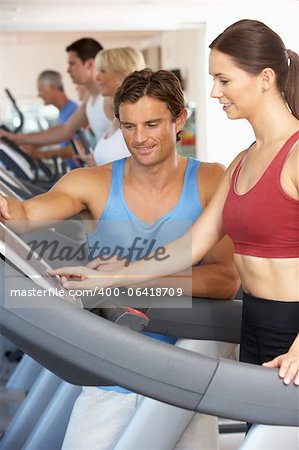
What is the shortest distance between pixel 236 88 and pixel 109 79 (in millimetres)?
2253

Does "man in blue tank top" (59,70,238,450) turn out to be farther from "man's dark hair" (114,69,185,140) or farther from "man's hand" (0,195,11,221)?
"man's hand" (0,195,11,221)

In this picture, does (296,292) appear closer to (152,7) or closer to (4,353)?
(4,353)

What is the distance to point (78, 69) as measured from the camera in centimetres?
559

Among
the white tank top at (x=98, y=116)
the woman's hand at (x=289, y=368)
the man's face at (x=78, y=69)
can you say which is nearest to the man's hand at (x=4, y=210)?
the woman's hand at (x=289, y=368)

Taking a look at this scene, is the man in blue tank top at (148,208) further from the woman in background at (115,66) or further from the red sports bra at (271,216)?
the woman in background at (115,66)

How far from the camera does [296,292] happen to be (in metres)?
1.92

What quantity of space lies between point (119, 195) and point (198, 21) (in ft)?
13.2

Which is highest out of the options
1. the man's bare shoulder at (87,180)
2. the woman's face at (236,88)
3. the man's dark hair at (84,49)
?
the woman's face at (236,88)

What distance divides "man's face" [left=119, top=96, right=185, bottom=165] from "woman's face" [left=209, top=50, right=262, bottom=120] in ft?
1.21

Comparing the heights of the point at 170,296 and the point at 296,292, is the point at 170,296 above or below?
below

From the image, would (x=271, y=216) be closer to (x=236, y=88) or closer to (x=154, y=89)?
(x=236, y=88)

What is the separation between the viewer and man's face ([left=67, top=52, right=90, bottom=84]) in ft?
18.2

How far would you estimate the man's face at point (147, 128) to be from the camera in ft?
7.44

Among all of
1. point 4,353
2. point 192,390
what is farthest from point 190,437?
point 4,353
